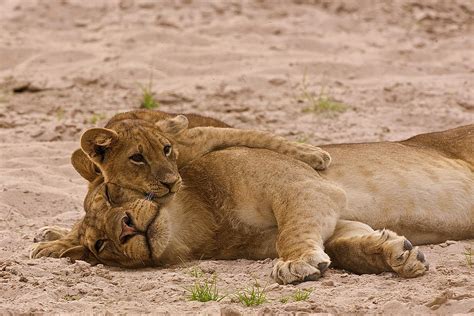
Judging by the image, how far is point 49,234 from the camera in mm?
5230

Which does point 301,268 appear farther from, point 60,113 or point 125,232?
point 60,113

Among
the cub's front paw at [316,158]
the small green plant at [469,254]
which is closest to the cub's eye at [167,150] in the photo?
the cub's front paw at [316,158]

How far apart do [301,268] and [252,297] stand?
1.17 feet

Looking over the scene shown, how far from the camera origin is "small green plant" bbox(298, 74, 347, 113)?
798cm

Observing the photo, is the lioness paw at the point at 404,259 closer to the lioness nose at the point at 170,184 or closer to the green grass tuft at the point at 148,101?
the lioness nose at the point at 170,184

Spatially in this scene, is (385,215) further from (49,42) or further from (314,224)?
(49,42)

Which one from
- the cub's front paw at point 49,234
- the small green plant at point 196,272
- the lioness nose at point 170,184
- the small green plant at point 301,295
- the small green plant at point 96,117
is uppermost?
the lioness nose at point 170,184

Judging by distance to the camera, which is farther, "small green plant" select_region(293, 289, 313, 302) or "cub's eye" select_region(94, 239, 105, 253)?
"cub's eye" select_region(94, 239, 105, 253)

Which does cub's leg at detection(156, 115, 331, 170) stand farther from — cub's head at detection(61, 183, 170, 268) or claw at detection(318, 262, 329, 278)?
claw at detection(318, 262, 329, 278)

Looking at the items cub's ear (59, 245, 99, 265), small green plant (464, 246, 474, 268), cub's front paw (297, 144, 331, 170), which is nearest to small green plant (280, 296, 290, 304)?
small green plant (464, 246, 474, 268)

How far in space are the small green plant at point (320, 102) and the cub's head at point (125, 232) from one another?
3.42m

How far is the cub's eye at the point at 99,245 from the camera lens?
4723 millimetres

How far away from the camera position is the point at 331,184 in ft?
16.4

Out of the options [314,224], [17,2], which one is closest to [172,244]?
[314,224]
